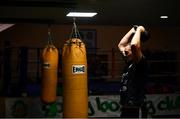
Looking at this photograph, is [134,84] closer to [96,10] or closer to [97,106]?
[96,10]

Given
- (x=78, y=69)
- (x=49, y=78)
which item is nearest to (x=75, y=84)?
(x=78, y=69)

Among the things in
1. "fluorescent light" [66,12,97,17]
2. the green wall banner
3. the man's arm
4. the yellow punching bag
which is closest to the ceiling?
"fluorescent light" [66,12,97,17]

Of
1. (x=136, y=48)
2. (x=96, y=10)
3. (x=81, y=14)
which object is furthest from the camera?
(x=81, y=14)

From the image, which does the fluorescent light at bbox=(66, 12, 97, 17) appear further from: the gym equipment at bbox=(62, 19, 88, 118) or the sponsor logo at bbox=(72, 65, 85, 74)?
the sponsor logo at bbox=(72, 65, 85, 74)

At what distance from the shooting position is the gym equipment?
4012mm

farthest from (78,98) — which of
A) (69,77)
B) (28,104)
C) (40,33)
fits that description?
(40,33)

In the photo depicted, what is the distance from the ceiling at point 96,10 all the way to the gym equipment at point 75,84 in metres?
0.66

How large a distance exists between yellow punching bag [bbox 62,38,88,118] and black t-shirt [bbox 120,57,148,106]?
0.66 metres

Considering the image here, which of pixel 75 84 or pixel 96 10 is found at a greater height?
pixel 96 10

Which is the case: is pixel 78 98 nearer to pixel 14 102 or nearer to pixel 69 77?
pixel 69 77

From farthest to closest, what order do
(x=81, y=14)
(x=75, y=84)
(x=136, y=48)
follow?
(x=81, y=14)
(x=75, y=84)
(x=136, y=48)

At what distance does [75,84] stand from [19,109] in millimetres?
2551

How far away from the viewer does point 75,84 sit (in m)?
4.02

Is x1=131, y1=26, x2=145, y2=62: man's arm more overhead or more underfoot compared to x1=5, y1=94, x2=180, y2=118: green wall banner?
more overhead
